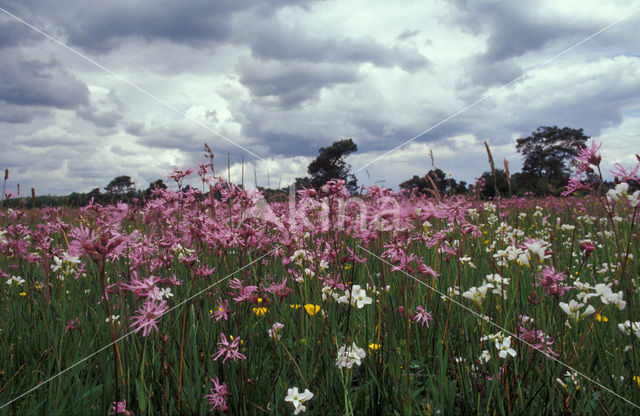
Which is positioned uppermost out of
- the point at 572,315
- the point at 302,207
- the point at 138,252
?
the point at 302,207

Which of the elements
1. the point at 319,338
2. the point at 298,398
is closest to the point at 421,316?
the point at 319,338

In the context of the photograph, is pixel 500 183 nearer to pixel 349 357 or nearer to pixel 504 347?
pixel 504 347

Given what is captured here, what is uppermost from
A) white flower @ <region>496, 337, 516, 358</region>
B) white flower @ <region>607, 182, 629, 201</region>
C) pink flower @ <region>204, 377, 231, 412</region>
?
white flower @ <region>607, 182, 629, 201</region>

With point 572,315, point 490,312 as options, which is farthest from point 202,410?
point 490,312

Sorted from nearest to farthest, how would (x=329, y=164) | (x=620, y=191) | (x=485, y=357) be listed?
(x=620, y=191), (x=485, y=357), (x=329, y=164)

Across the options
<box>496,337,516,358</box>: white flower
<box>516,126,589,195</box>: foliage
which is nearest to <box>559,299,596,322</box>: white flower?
<box>496,337,516,358</box>: white flower

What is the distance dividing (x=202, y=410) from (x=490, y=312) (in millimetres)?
2348

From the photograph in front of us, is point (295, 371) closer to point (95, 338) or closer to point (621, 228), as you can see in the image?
point (95, 338)

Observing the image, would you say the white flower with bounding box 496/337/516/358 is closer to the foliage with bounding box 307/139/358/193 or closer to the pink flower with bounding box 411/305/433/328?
the pink flower with bounding box 411/305/433/328

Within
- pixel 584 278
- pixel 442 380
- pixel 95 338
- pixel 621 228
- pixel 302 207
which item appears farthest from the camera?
pixel 621 228

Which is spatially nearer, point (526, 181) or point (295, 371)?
point (295, 371)

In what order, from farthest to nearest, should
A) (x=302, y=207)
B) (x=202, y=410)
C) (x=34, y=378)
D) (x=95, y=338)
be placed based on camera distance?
(x=302, y=207) → (x=95, y=338) → (x=34, y=378) → (x=202, y=410)

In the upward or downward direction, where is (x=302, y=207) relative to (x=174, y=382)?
upward

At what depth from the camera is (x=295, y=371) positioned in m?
2.31
